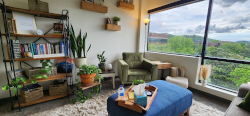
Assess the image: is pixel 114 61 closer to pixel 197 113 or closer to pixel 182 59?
pixel 182 59

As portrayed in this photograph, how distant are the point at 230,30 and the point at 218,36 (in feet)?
0.65

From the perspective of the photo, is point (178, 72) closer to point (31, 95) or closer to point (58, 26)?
point (58, 26)

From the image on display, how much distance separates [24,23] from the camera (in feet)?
5.62

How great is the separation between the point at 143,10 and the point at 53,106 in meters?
3.30

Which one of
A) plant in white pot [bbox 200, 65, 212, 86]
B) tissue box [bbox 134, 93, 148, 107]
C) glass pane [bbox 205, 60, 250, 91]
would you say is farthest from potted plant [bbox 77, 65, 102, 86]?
glass pane [bbox 205, 60, 250, 91]

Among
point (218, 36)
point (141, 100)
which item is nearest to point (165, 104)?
point (141, 100)

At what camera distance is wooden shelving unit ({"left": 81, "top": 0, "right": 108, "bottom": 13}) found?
2.36 meters

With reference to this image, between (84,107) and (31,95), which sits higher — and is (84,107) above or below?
below

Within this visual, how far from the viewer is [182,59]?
8.49 feet

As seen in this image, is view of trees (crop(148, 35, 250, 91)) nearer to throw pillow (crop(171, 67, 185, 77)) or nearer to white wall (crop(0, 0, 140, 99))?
throw pillow (crop(171, 67, 185, 77))

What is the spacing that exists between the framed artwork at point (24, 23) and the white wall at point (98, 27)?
262 millimetres

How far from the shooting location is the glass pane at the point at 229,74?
1927 millimetres

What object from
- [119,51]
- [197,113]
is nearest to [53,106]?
[119,51]

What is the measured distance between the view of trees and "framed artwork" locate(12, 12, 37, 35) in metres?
3.21
